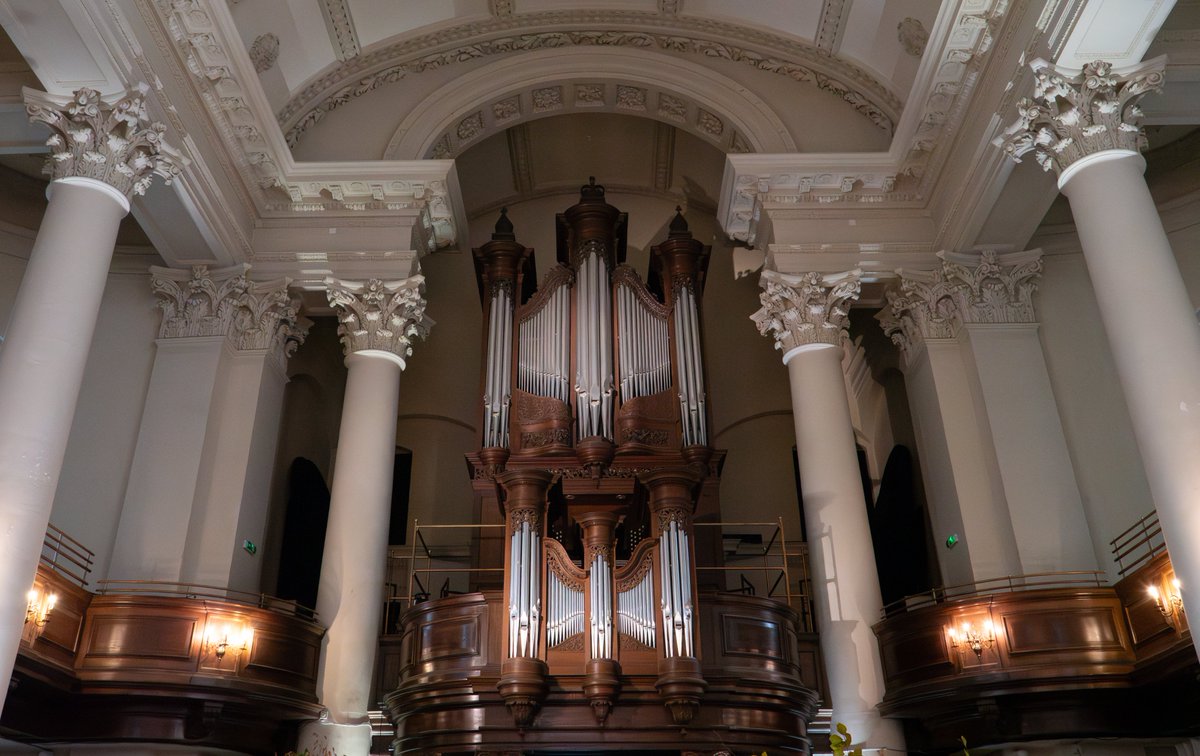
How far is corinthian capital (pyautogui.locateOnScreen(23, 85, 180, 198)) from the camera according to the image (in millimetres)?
9086

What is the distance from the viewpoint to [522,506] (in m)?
9.34

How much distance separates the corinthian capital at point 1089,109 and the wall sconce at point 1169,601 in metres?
3.69

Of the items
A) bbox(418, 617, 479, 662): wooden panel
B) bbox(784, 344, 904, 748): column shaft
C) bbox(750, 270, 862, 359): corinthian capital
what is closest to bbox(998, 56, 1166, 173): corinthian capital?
bbox(750, 270, 862, 359): corinthian capital

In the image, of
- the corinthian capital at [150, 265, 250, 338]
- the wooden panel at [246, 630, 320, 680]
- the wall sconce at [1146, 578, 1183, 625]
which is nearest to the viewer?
the wall sconce at [1146, 578, 1183, 625]

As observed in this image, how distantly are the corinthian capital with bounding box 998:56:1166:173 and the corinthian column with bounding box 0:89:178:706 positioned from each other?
8.27 meters

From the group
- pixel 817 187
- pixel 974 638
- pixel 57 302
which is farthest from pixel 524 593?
pixel 817 187

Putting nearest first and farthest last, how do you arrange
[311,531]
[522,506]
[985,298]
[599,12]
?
[522,506], [985,298], [311,531], [599,12]

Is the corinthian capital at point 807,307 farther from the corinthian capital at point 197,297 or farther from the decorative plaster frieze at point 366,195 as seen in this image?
the corinthian capital at point 197,297

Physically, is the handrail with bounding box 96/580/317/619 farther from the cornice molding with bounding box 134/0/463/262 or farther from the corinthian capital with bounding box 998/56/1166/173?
the corinthian capital with bounding box 998/56/1166/173

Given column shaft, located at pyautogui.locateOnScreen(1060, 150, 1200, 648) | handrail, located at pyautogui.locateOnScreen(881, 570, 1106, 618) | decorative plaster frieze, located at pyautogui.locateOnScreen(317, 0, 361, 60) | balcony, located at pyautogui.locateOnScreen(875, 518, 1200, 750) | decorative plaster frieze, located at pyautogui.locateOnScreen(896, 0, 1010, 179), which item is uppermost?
decorative plaster frieze, located at pyautogui.locateOnScreen(317, 0, 361, 60)

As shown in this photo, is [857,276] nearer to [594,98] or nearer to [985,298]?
[985,298]

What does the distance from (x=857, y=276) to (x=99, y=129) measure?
27.3ft

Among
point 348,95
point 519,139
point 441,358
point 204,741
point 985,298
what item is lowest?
point 204,741

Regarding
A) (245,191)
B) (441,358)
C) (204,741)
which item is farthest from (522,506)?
(441,358)
